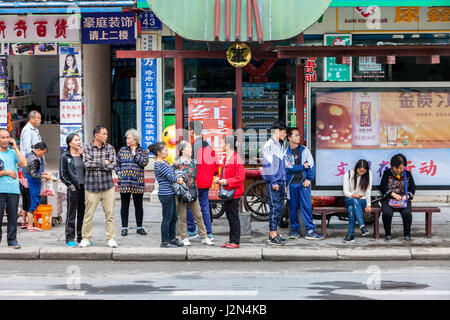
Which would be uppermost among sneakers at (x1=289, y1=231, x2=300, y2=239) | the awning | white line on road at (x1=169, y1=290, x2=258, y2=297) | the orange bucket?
the awning

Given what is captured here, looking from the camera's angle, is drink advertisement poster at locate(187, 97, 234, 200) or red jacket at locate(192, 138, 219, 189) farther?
drink advertisement poster at locate(187, 97, 234, 200)

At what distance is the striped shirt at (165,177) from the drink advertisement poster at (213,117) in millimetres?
1506

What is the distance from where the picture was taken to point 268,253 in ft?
37.1

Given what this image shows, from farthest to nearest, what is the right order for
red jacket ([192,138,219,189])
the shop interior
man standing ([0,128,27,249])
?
the shop interior
red jacket ([192,138,219,189])
man standing ([0,128,27,249])

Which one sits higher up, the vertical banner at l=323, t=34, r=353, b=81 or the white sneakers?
the vertical banner at l=323, t=34, r=353, b=81

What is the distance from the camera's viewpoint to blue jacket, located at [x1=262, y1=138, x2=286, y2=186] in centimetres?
1178

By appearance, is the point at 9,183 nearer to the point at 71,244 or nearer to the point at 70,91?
the point at 71,244

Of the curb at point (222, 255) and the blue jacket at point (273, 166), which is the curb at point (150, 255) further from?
the blue jacket at point (273, 166)

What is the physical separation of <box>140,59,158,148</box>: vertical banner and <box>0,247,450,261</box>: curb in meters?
5.79

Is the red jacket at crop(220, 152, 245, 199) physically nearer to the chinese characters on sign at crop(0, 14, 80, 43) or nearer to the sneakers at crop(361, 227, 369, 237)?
the sneakers at crop(361, 227, 369, 237)

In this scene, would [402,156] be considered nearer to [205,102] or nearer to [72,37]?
[205,102]

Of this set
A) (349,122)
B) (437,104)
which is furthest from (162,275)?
(437,104)

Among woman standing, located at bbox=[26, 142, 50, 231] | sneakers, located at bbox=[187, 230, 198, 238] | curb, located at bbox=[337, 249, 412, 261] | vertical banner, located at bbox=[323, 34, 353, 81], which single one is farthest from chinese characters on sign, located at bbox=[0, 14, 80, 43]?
curb, located at bbox=[337, 249, 412, 261]

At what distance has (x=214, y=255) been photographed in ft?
37.0
